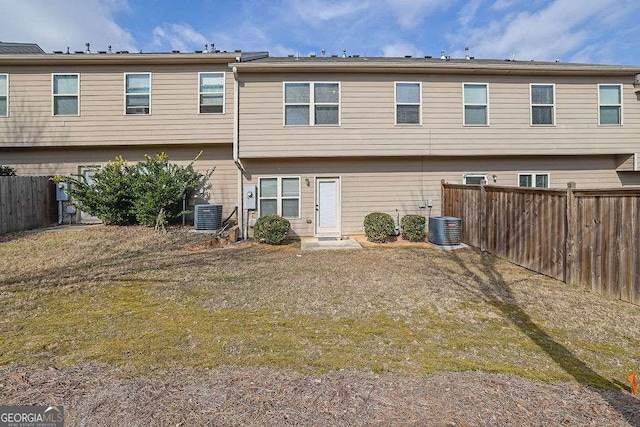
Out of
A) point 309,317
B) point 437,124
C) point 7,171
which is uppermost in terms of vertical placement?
point 437,124

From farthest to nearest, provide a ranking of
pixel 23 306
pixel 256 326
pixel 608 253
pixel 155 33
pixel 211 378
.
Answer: pixel 155 33
pixel 608 253
pixel 23 306
pixel 256 326
pixel 211 378

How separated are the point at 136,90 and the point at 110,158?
8.40ft

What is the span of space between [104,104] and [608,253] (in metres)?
13.7

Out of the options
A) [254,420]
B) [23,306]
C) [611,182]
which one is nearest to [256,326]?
[254,420]

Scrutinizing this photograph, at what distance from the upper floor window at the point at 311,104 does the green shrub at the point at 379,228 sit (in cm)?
323

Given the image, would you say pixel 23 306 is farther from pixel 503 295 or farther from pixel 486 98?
pixel 486 98

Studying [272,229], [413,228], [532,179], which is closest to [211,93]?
[272,229]

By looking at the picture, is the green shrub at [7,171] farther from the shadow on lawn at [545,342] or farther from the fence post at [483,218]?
the fence post at [483,218]

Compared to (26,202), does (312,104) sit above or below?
above

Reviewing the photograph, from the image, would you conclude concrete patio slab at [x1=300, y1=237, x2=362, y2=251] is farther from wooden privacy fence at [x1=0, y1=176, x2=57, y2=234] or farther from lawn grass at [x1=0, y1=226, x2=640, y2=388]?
wooden privacy fence at [x1=0, y1=176, x2=57, y2=234]

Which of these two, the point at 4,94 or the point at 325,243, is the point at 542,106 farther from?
the point at 4,94

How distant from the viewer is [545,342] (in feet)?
11.9

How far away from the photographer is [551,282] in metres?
5.96

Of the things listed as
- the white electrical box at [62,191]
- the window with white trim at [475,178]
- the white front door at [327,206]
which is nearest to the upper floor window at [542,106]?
the window with white trim at [475,178]
